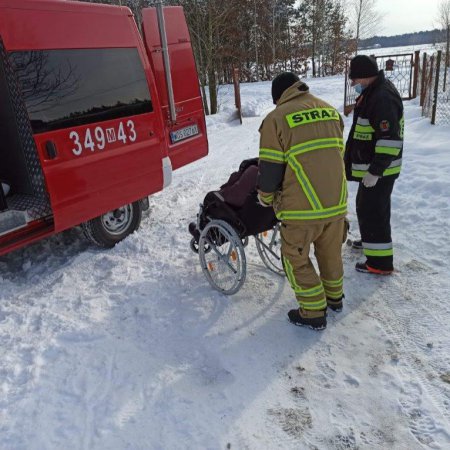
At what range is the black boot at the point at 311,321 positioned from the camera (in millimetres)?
3131

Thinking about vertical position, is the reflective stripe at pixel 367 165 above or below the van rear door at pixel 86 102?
below

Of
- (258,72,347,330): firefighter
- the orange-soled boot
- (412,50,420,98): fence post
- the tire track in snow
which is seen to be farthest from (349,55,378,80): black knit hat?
(412,50,420,98): fence post

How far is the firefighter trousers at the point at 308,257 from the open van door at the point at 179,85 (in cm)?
259

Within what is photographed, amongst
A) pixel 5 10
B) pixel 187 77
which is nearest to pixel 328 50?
pixel 187 77

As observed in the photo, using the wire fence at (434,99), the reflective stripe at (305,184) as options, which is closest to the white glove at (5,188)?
the reflective stripe at (305,184)

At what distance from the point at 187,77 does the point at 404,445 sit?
4.60 meters

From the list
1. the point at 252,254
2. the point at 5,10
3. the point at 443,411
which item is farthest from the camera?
the point at 252,254

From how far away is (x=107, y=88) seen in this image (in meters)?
4.12

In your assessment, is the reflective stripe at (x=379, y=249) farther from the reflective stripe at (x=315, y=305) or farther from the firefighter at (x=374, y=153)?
the reflective stripe at (x=315, y=305)

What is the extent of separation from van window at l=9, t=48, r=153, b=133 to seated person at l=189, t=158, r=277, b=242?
1467mm

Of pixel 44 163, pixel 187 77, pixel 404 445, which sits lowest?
pixel 404 445

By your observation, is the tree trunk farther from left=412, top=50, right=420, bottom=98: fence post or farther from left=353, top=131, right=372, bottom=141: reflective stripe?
left=353, top=131, right=372, bottom=141: reflective stripe

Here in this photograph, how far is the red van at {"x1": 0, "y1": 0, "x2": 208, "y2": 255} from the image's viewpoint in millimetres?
3555

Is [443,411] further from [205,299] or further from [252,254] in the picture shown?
[252,254]
